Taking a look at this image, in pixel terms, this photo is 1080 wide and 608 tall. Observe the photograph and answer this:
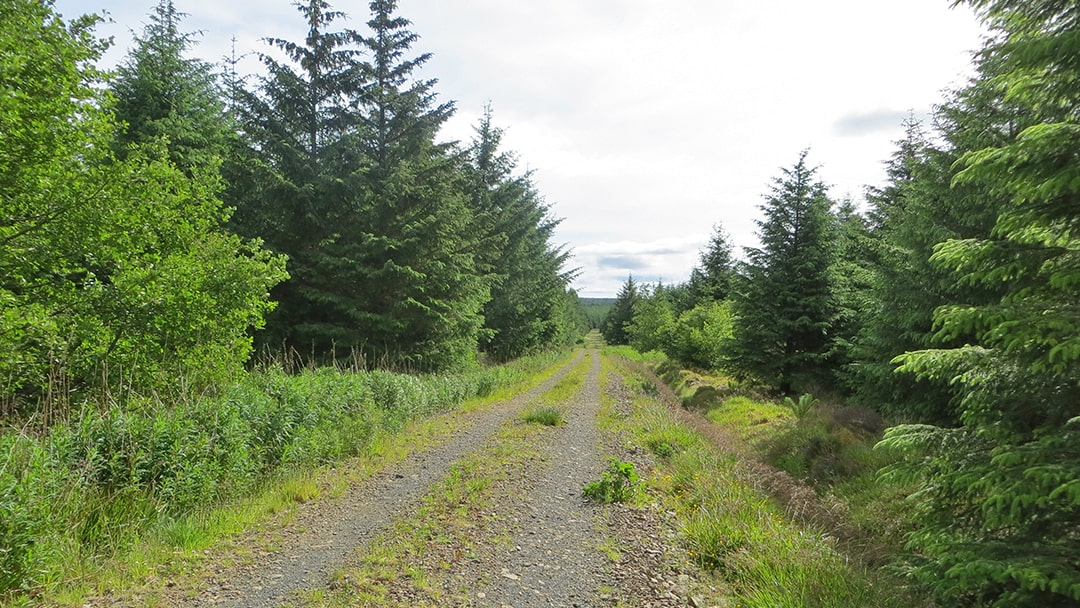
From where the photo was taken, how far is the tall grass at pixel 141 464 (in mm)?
3914

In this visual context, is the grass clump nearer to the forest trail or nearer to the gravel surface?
the forest trail

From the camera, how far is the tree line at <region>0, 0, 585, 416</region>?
7039 mm

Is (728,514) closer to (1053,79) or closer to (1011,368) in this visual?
(1011,368)

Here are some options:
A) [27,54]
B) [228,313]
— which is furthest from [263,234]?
[27,54]

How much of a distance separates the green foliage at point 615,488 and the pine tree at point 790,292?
37.9 feet

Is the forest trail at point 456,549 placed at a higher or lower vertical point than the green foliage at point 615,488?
lower

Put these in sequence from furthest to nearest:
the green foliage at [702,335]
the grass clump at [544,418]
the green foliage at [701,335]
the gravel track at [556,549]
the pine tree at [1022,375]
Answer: the green foliage at [701,335], the green foliage at [702,335], the grass clump at [544,418], the gravel track at [556,549], the pine tree at [1022,375]

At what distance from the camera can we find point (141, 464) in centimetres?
535

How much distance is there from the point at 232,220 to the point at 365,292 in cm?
587

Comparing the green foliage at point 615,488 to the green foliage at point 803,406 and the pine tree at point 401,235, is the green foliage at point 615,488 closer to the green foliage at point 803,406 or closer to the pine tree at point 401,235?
the green foliage at point 803,406

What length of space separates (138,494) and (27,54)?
22.6ft

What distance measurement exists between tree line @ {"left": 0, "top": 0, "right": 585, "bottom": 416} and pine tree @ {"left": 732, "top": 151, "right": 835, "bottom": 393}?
36.5 ft

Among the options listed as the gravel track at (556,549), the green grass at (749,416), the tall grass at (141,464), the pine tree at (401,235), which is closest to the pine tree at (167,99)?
the pine tree at (401,235)

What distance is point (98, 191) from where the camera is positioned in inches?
298
